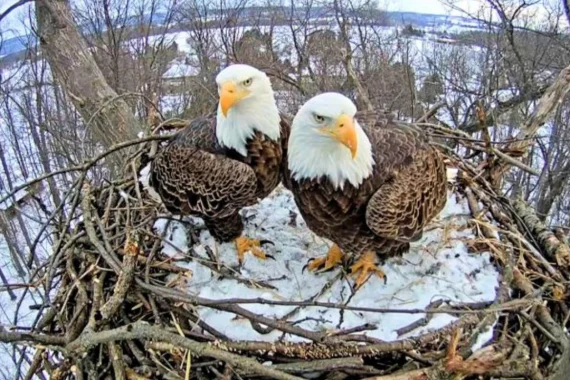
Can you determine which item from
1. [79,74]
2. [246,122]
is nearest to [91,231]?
[246,122]

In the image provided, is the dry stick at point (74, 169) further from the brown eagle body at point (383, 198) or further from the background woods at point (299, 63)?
the background woods at point (299, 63)

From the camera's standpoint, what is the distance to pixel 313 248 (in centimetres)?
234

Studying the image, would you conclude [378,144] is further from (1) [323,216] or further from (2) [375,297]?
(2) [375,297]

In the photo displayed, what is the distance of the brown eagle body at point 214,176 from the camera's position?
2.01 metres

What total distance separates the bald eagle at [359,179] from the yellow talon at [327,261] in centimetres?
10

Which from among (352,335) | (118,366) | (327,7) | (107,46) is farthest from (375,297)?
Answer: (107,46)

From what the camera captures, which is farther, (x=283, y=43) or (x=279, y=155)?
(x=283, y=43)

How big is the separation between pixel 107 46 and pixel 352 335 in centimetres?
737

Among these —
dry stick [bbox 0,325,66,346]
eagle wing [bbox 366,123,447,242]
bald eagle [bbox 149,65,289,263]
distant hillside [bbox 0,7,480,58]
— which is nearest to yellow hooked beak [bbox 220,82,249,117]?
bald eagle [bbox 149,65,289,263]

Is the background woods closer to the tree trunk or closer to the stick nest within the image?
the tree trunk

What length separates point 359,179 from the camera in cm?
184

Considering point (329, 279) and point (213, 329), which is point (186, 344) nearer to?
point (213, 329)

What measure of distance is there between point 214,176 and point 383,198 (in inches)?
25.2

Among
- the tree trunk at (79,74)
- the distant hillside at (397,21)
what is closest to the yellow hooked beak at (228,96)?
the tree trunk at (79,74)
